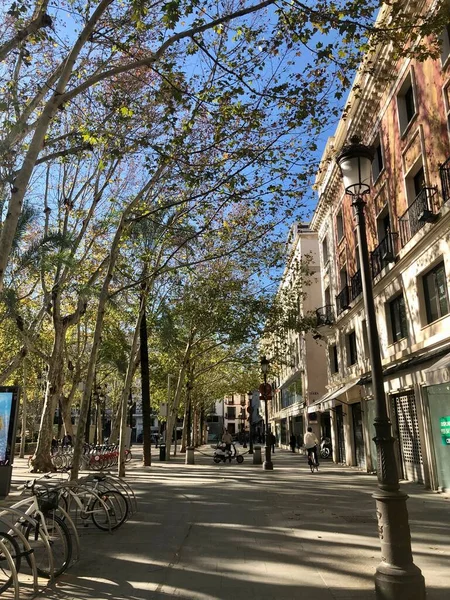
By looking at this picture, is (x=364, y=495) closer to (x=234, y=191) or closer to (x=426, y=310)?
(x=426, y=310)

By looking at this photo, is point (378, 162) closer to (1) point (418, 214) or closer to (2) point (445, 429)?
(1) point (418, 214)

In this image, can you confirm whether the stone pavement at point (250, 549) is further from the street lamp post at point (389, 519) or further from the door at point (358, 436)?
the door at point (358, 436)

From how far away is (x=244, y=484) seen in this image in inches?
575

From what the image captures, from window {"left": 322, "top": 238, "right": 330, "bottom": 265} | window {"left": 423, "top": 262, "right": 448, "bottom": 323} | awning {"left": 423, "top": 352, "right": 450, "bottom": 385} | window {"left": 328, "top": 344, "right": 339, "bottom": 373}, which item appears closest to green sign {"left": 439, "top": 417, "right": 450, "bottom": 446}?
awning {"left": 423, "top": 352, "right": 450, "bottom": 385}

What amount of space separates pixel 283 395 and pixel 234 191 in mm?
39513

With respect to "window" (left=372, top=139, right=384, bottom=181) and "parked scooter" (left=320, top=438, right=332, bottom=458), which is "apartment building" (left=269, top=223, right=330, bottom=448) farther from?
"window" (left=372, top=139, right=384, bottom=181)

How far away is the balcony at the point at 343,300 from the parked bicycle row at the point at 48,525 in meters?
14.8

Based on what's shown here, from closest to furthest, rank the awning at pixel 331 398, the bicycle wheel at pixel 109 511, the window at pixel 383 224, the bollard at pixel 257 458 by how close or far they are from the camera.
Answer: the bicycle wheel at pixel 109 511 < the window at pixel 383 224 < the awning at pixel 331 398 < the bollard at pixel 257 458

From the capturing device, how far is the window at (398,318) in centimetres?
1552

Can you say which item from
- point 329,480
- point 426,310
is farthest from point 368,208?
point 329,480

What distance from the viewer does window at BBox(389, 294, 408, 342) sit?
15.5 m

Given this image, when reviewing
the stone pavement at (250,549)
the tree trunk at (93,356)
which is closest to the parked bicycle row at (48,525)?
the stone pavement at (250,549)

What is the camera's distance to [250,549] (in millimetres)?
6801

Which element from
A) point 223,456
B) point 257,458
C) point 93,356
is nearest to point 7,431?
point 93,356
